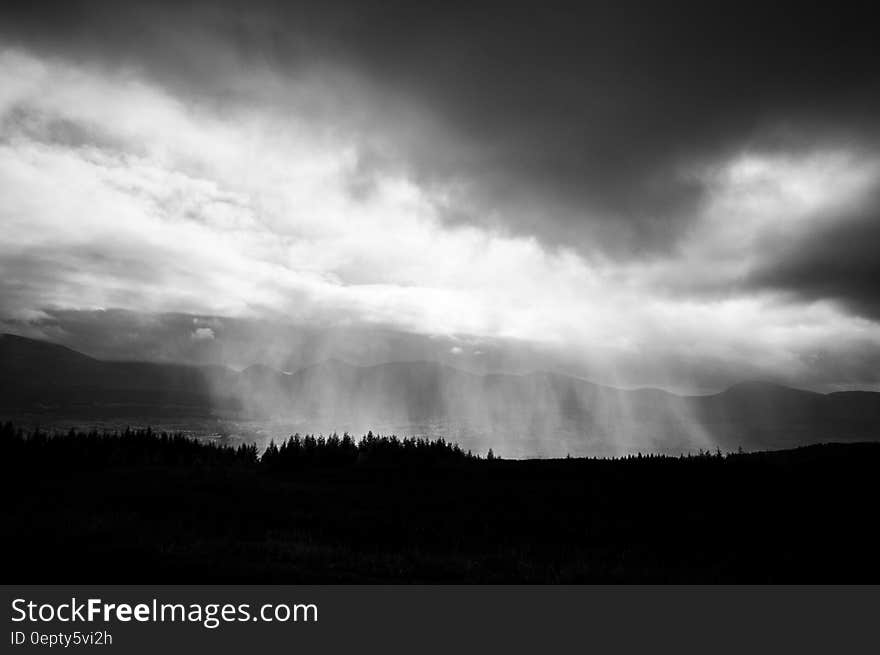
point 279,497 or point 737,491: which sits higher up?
point 737,491

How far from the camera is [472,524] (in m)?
33.6

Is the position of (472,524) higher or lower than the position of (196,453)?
higher

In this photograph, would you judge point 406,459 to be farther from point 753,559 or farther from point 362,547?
point 753,559

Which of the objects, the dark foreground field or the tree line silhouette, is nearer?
the dark foreground field

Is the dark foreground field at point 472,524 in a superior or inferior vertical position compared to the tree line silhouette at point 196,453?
superior

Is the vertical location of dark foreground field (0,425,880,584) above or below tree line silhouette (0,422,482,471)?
above

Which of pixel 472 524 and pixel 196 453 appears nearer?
pixel 472 524

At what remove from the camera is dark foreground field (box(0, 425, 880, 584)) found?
1883cm

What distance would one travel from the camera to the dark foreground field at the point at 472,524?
18828 mm

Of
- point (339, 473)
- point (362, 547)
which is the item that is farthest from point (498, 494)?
point (339, 473)

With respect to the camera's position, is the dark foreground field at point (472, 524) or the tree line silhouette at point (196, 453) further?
the tree line silhouette at point (196, 453)
